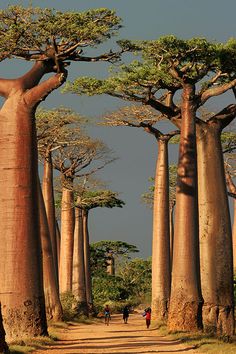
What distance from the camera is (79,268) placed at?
41875 millimetres

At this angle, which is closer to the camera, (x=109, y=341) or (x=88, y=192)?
(x=109, y=341)

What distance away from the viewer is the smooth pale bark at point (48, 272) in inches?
1045

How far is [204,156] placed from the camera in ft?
73.9

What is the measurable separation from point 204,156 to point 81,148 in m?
16.2

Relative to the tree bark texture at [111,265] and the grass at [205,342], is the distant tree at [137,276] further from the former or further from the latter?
the grass at [205,342]

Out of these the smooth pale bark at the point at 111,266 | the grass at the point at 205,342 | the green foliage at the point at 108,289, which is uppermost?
the smooth pale bark at the point at 111,266

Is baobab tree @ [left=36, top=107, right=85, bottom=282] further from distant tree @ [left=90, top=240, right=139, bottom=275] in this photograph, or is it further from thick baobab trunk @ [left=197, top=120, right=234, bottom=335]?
distant tree @ [left=90, top=240, right=139, bottom=275]

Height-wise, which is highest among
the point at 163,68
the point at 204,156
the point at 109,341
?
the point at 163,68

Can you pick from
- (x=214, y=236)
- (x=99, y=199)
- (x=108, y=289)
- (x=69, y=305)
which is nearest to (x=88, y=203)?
(x=99, y=199)

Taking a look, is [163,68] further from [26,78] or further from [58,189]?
[58,189]

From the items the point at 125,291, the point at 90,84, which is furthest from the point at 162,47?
the point at 125,291

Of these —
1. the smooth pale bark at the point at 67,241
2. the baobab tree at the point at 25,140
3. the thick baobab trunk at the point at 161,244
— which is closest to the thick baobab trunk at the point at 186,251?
the baobab tree at the point at 25,140

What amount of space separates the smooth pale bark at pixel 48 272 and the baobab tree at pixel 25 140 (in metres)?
7.91

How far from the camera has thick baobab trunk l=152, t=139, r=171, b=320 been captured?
3061 cm
